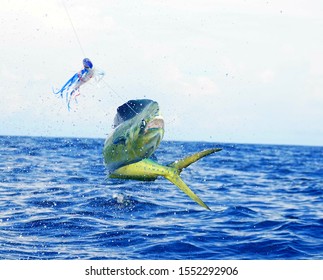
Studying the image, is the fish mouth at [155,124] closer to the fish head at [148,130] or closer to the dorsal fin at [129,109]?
the fish head at [148,130]

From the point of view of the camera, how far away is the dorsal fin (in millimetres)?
7337

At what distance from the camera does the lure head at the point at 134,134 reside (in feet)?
23.0

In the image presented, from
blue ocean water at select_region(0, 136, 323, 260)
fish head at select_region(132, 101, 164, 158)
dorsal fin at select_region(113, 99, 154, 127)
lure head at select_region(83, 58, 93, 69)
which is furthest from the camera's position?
blue ocean water at select_region(0, 136, 323, 260)

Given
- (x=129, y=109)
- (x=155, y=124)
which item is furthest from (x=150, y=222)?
(x=155, y=124)

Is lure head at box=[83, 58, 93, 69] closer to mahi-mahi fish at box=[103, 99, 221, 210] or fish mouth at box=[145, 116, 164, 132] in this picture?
mahi-mahi fish at box=[103, 99, 221, 210]

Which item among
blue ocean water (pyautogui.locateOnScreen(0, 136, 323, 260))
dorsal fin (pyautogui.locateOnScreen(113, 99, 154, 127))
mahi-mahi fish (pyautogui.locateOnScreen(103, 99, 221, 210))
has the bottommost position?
blue ocean water (pyautogui.locateOnScreen(0, 136, 323, 260))

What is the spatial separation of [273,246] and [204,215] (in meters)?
3.21

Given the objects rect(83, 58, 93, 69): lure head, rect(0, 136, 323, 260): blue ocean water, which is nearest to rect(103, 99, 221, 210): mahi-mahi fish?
rect(83, 58, 93, 69): lure head

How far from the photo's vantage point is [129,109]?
7.60 m

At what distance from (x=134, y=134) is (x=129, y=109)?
574 mm
